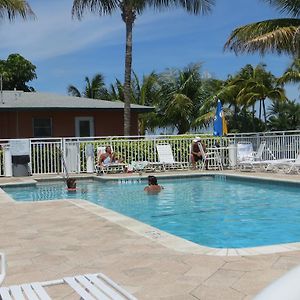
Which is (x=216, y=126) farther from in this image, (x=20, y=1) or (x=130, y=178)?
(x=20, y=1)

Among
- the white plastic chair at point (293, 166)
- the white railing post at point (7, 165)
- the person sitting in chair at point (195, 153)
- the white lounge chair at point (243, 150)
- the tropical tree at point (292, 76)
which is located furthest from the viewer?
the tropical tree at point (292, 76)

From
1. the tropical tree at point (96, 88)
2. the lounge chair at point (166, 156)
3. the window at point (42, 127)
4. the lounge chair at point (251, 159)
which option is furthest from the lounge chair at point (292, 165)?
the tropical tree at point (96, 88)

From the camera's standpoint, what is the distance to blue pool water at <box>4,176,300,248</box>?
842 centimetres

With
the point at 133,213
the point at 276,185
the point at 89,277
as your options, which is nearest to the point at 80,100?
the point at 276,185

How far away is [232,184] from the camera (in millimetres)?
16469

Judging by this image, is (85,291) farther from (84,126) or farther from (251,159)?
(84,126)

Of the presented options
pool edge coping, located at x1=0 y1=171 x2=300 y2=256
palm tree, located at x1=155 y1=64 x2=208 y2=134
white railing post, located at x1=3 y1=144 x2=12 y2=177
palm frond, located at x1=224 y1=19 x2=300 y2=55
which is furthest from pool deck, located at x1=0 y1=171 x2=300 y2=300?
palm tree, located at x1=155 y1=64 x2=208 y2=134

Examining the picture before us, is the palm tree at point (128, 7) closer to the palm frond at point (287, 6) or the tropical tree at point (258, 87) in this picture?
the palm frond at point (287, 6)

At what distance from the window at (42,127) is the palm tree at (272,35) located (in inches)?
358

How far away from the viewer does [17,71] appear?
138 ft

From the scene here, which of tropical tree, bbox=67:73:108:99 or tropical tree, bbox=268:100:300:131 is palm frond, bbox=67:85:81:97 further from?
tropical tree, bbox=268:100:300:131

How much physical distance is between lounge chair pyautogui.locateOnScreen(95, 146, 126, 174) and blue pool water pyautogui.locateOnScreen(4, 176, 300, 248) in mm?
1281

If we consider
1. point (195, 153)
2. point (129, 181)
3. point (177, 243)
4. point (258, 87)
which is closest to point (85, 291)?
point (177, 243)

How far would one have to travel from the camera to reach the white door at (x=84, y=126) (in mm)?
24797
